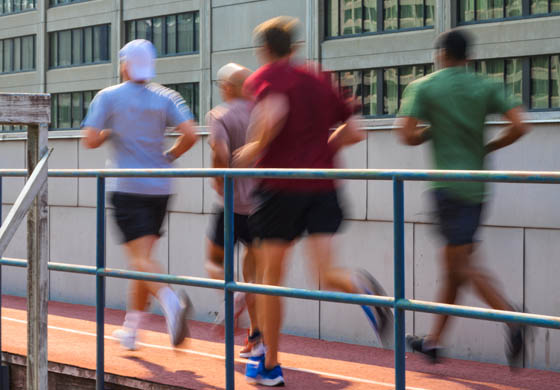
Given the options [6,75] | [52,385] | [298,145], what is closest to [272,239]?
[298,145]

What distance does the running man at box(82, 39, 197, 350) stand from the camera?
523 centimetres

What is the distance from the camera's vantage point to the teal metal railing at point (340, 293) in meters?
3.32

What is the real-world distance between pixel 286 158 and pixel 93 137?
1.30 meters

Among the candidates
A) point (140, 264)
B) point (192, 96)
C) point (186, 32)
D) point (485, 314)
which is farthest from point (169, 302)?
point (186, 32)

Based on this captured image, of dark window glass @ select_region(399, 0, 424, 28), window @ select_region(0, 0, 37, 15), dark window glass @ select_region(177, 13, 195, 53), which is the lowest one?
dark window glass @ select_region(399, 0, 424, 28)

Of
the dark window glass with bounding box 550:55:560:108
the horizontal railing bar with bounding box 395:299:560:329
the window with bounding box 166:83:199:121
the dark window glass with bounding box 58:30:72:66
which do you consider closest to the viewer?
the horizontal railing bar with bounding box 395:299:560:329

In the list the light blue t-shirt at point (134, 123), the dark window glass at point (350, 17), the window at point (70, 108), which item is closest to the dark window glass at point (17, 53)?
the window at point (70, 108)

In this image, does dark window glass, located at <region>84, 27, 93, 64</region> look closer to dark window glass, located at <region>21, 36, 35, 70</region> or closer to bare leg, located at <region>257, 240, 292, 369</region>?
dark window glass, located at <region>21, 36, 35, 70</region>

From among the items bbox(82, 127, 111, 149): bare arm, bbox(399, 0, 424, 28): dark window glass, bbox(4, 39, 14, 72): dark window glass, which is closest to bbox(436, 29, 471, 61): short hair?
bbox(82, 127, 111, 149): bare arm

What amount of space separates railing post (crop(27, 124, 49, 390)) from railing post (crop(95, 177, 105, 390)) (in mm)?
539

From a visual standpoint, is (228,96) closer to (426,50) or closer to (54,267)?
(54,267)

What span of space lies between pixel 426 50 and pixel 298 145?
29014 millimetres

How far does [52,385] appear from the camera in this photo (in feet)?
18.0

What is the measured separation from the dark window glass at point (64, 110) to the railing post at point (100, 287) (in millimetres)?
45545
